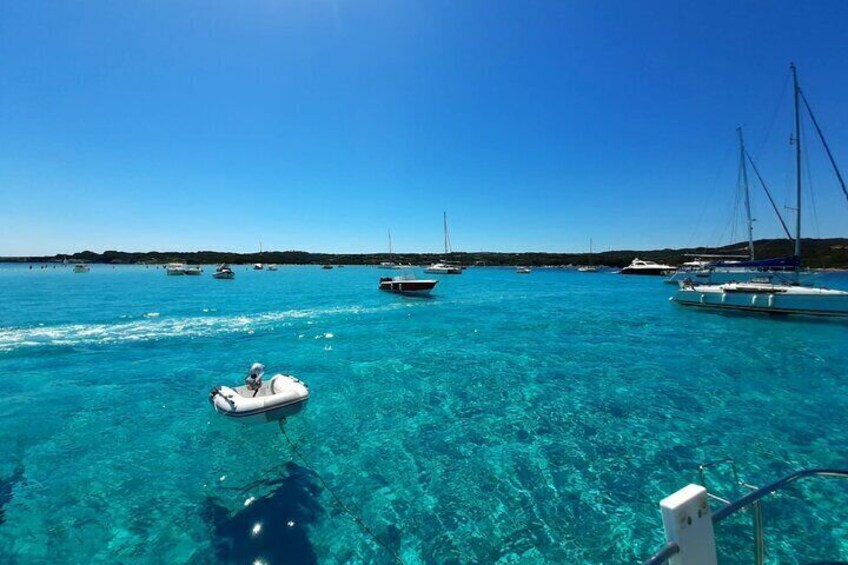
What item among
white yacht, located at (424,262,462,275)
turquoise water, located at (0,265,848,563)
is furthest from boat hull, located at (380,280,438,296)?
white yacht, located at (424,262,462,275)

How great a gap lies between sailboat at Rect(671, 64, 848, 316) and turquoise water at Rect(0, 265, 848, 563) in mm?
8150

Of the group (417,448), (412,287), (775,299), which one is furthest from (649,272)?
(417,448)

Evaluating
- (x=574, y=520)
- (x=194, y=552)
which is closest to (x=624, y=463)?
(x=574, y=520)

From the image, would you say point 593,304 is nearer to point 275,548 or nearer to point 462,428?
point 462,428

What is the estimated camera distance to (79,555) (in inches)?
255

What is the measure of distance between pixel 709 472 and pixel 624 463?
5.75ft

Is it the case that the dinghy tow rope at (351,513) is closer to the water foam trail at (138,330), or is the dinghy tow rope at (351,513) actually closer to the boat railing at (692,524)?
the boat railing at (692,524)

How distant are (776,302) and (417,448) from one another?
33.0 meters

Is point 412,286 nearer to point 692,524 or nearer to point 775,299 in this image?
point 775,299

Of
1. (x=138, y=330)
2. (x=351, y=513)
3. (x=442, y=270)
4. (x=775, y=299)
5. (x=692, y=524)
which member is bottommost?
(x=351, y=513)

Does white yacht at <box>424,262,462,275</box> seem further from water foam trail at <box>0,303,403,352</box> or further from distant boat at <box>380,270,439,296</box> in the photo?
water foam trail at <box>0,303,403,352</box>

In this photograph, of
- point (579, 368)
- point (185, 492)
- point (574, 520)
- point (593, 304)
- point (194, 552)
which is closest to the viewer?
point (194, 552)

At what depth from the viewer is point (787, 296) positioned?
92.2 ft

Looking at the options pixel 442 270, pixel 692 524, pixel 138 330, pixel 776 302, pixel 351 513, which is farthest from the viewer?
pixel 442 270
